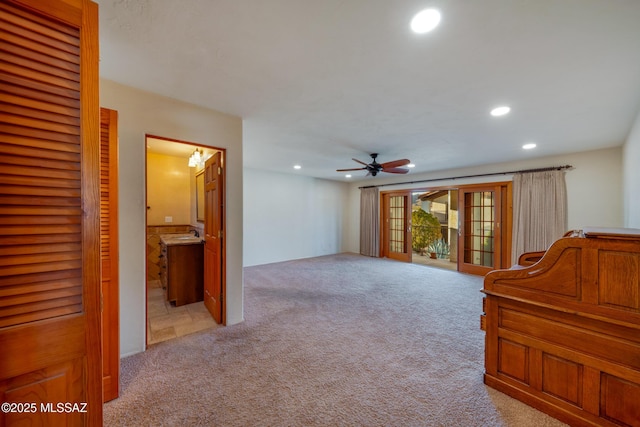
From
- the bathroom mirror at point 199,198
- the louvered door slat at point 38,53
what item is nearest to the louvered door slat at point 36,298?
the louvered door slat at point 38,53

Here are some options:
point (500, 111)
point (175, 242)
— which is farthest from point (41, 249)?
point (500, 111)

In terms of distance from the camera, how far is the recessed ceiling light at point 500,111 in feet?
8.32

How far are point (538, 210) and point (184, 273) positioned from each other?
19.8 ft

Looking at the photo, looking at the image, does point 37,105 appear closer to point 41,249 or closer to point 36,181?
point 36,181

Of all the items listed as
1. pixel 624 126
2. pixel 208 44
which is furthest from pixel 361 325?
pixel 624 126

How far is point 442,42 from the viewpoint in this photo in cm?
157

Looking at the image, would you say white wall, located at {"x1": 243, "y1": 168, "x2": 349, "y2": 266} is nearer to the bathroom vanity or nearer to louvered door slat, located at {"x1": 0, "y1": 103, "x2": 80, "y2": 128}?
the bathroom vanity

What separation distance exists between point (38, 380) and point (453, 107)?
3275 mm

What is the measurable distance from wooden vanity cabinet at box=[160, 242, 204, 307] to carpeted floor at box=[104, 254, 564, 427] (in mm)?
922

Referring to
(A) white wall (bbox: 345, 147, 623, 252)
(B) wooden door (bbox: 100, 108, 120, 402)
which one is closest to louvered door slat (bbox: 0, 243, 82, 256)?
(B) wooden door (bbox: 100, 108, 120, 402)

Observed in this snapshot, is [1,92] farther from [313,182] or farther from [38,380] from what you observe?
[313,182]

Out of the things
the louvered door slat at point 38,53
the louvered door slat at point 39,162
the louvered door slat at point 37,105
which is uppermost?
the louvered door slat at point 38,53

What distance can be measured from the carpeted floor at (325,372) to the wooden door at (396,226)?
3.20 metres

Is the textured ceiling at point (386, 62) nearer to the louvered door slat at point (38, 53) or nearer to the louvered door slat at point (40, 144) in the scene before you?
the louvered door slat at point (38, 53)
